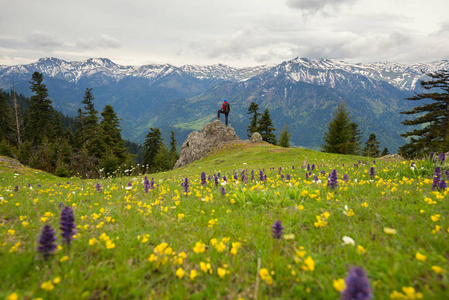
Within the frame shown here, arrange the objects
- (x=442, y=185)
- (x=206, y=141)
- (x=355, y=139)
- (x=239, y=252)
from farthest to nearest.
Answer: (x=355, y=139) → (x=206, y=141) → (x=442, y=185) → (x=239, y=252)

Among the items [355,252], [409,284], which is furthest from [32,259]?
[409,284]

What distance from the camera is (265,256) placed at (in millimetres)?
2498

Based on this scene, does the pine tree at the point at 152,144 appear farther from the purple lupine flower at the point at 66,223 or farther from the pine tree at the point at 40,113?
the purple lupine flower at the point at 66,223

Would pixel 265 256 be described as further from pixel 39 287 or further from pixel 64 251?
pixel 64 251

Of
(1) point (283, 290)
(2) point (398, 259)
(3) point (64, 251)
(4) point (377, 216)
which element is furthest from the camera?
(4) point (377, 216)

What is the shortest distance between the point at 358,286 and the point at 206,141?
115ft

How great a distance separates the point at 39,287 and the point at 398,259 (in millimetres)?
3673

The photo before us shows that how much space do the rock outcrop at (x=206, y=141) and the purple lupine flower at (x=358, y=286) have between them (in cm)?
3330

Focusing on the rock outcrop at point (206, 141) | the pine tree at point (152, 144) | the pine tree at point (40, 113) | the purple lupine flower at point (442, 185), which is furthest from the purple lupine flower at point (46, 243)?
the pine tree at point (40, 113)

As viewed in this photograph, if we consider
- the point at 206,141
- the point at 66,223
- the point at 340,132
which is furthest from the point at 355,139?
the point at 66,223

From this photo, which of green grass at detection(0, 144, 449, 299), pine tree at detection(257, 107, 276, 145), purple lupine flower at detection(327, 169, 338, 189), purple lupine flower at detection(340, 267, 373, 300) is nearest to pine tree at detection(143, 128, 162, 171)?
pine tree at detection(257, 107, 276, 145)

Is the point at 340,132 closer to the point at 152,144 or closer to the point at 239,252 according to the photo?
the point at 239,252

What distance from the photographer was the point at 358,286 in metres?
1.49

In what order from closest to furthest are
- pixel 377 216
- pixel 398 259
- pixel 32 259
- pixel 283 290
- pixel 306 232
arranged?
pixel 283 290 → pixel 398 259 → pixel 32 259 → pixel 306 232 → pixel 377 216
